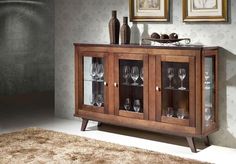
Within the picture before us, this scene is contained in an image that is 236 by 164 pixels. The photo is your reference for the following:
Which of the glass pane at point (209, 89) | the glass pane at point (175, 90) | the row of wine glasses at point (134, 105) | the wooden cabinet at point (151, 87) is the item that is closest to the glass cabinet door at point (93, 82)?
the wooden cabinet at point (151, 87)

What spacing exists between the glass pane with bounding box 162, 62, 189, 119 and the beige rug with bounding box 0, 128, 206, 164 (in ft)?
1.62

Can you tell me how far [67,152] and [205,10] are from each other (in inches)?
78.6

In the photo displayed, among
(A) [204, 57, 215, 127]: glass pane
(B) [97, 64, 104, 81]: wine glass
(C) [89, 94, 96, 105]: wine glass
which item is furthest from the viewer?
(C) [89, 94, 96, 105]: wine glass

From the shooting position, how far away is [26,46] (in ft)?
25.8

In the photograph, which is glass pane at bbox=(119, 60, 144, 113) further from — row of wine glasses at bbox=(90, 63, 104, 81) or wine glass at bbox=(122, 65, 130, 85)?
row of wine glasses at bbox=(90, 63, 104, 81)

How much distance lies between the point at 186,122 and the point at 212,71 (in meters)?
0.59

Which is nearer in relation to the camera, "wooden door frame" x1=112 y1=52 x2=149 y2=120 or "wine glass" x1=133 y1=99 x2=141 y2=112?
"wooden door frame" x1=112 y1=52 x2=149 y2=120

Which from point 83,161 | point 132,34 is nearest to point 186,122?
point 83,161

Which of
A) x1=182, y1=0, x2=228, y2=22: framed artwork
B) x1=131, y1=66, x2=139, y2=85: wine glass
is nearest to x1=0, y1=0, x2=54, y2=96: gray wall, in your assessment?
x1=131, y1=66, x2=139, y2=85: wine glass

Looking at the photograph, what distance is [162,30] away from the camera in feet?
15.0

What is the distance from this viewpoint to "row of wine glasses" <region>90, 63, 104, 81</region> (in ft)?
15.3

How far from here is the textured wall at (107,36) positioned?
13.5 feet

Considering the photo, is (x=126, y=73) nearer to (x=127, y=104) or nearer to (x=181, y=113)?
(x=127, y=104)

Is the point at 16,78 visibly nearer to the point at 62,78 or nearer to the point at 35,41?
the point at 35,41
